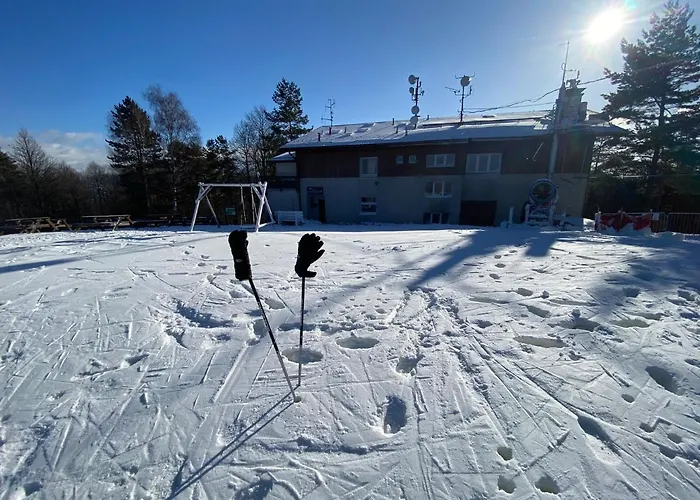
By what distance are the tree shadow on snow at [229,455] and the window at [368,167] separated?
63.5 feet

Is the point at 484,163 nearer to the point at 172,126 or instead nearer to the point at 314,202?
the point at 314,202

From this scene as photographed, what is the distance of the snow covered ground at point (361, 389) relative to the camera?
1773 millimetres

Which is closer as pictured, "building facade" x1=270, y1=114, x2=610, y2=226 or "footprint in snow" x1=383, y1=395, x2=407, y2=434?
"footprint in snow" x1=383, y1=395, x2=407, y2=434

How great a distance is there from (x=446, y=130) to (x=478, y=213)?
6.18m

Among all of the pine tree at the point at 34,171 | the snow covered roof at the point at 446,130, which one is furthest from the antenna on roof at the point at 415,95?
the pine tree at the point at 34,171

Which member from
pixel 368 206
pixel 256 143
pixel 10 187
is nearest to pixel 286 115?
pixel 256 143

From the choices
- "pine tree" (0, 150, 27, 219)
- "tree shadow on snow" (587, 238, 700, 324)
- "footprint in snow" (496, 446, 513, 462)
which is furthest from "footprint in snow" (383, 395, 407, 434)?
"pine tree" (0, 150, 27, 219)

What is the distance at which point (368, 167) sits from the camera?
20359 millimetres

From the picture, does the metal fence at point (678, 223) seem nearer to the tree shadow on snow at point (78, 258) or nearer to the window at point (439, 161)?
the window at point (439, 161)

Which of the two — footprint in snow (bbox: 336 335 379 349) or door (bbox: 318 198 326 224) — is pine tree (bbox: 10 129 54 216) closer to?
door (bbox: 318 198 326 224)

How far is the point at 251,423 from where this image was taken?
2.17 m

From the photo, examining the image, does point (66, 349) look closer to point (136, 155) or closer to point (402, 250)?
point (402, 250)

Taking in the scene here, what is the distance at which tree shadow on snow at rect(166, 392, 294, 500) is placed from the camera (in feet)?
5.62

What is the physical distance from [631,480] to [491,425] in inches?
29.7
